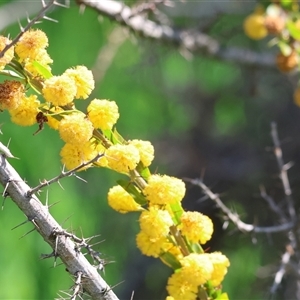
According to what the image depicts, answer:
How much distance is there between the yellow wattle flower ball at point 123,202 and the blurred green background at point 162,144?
1.45 meters

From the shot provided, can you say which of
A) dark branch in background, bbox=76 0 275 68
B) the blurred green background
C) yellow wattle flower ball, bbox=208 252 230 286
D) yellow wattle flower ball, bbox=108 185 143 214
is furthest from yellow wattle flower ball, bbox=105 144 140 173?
the blurred green background

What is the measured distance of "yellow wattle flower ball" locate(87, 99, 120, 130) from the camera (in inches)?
34.8

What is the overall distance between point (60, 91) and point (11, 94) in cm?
7

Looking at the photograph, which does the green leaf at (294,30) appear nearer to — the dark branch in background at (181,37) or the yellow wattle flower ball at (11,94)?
the dark branch in background at (181,37)

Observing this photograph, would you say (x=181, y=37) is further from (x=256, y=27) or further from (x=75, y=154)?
(x=75, y=154)

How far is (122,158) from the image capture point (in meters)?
0.85

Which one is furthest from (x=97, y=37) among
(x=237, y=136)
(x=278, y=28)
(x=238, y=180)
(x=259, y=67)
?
(x=278, y=28)

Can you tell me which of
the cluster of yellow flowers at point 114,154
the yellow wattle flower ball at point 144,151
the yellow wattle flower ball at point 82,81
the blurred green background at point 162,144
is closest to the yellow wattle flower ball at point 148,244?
the cluster of yellow flowers at point 114,154

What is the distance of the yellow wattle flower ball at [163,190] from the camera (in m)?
0.88

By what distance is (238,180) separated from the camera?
9.86ft

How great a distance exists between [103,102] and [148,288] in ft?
8.18

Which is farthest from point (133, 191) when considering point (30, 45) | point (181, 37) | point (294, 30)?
point (181, 37)

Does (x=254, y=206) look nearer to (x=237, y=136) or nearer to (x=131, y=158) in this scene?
(x=237, y=136)

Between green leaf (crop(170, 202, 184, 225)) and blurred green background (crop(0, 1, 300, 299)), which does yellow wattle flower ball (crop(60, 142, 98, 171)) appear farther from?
blurred green background (crop(0, 1, 300, 299))
